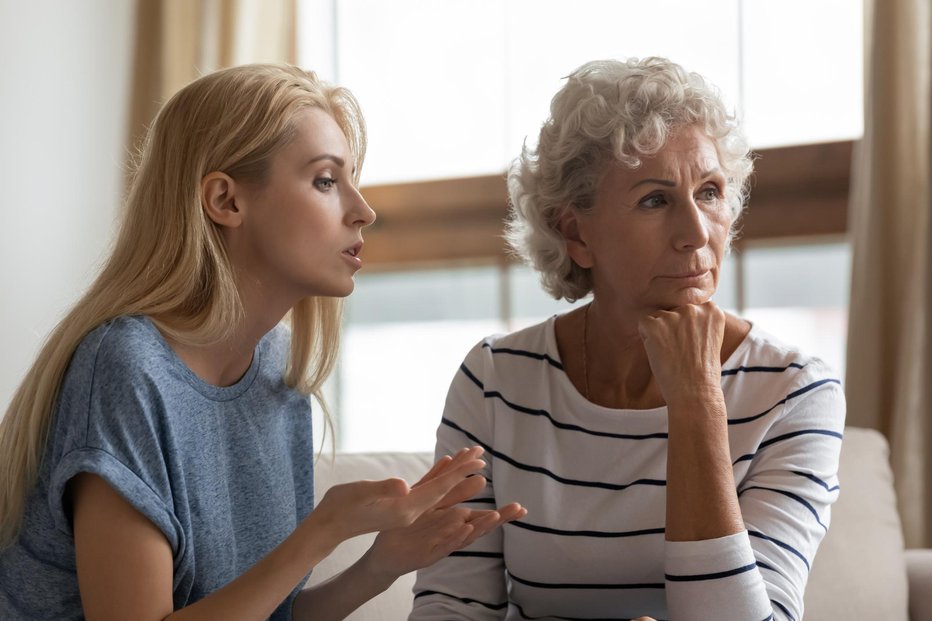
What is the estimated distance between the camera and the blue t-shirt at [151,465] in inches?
48.2

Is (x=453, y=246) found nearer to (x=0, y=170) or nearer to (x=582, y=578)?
(x=0, y=170)

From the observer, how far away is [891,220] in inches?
98.9

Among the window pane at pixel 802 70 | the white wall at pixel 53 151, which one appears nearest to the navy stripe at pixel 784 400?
the window pane at pixel 802 70

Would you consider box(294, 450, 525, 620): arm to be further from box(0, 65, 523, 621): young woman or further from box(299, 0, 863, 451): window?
box(299, 0, 863, 451): window

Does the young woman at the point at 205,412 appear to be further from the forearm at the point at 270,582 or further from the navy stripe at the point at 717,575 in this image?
the navy stripe at the point at 717,575

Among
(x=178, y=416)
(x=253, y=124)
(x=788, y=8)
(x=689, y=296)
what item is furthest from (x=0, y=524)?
(x=788, y=8)

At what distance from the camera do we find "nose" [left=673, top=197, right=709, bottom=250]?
4.80 ft

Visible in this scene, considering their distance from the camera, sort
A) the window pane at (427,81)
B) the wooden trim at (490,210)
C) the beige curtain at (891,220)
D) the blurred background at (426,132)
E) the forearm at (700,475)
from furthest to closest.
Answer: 1. the window pane at (427,81)
2. the blurred background at (426,132)
3. the wooden trim at (490,210)
4. the beige curtain at (891,220)
5. the forearm at (700,475)

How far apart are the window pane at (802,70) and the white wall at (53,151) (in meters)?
2.12

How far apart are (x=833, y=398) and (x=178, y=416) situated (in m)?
0.92

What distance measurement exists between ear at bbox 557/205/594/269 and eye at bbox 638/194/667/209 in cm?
14

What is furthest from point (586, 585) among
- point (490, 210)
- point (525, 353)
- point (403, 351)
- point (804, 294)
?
point (403, 351)

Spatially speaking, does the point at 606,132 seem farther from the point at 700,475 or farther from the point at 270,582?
the point at 270,582

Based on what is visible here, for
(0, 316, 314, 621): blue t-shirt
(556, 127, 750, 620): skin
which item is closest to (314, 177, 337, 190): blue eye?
(0, 316, 314, 621): blue t-shirt
